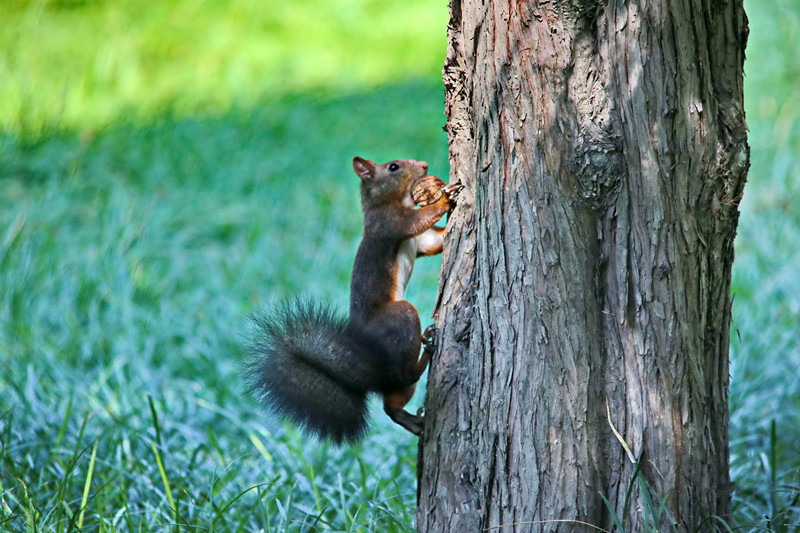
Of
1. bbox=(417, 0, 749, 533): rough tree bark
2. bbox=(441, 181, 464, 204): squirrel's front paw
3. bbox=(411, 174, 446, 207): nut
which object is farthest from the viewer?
bbox=(411, 174, 446, 207): nut

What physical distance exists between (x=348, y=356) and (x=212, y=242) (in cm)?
349

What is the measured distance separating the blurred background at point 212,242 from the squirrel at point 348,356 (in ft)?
1.04

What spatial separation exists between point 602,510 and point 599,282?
1.87 ft

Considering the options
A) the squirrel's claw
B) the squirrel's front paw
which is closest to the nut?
the squirrel's front paw

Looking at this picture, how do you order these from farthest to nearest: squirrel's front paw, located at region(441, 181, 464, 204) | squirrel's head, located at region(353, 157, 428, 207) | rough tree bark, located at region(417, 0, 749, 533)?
squirrel's head, located at region(353, 157, 428, 207), squirrel's front paw, located at region(441, 181, 464, 204), rough tree bark, located at region(417, 0, 749, 533)

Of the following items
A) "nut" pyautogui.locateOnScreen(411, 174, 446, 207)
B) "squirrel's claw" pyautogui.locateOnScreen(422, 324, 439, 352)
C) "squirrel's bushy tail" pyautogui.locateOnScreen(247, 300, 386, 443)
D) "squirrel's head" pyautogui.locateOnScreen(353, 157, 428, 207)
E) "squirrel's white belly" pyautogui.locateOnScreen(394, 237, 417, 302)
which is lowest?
"squirrel's bushy tail" pyautogui.locateOnScreen(247, 300, 386, 443)

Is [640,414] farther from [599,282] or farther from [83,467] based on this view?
[83,467]

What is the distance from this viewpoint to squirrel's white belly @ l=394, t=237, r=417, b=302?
2.64 meters

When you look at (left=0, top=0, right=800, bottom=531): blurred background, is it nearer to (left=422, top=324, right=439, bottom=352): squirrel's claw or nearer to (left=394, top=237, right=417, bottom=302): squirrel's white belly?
(left=422, top=324, right=439, bottom=352): squirrel's claw

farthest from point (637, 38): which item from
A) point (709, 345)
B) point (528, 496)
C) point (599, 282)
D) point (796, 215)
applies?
point (796, 215)

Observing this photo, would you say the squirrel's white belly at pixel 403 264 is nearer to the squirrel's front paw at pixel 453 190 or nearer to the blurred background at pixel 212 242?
the squirrel's front paw at pixel 453 190

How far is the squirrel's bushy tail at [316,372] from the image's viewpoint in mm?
2289

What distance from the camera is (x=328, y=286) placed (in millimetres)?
5000

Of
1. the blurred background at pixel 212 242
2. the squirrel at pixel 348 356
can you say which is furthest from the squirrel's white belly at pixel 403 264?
the blurred background at pixel 212 242
